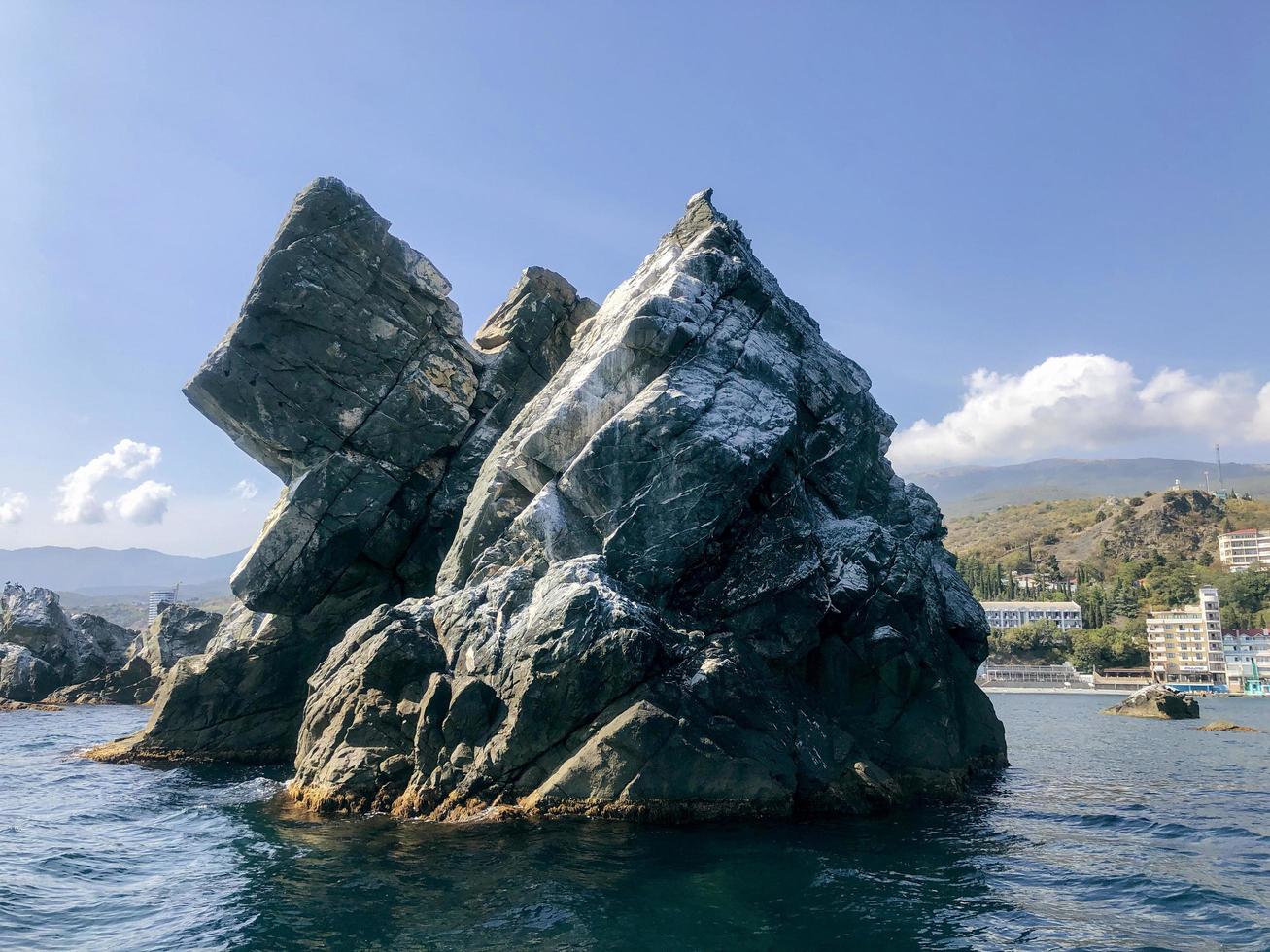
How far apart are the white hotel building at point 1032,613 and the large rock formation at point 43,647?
16196 centimetres

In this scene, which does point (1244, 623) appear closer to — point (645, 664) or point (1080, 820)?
point (1080, 820)

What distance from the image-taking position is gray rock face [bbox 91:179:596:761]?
42.7 m

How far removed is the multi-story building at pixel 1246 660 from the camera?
5586 inches

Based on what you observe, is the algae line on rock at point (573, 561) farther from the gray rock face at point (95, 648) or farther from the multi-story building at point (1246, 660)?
the multi-story building at point (1246, 660)

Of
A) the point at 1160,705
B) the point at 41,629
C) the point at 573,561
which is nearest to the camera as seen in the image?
the point at 573,561

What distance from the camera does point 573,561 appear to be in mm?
31344

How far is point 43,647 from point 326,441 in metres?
66.9

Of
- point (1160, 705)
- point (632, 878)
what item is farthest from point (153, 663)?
point (1160, 705)

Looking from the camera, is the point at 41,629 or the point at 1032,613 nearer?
the point at 41,629

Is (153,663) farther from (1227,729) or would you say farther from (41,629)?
(1227,729)

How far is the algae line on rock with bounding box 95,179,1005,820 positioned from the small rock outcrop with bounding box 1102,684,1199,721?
53044 mm

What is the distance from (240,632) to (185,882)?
26949mm

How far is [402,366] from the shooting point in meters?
45.5

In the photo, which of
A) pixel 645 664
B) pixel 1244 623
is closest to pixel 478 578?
pixel 645 664
